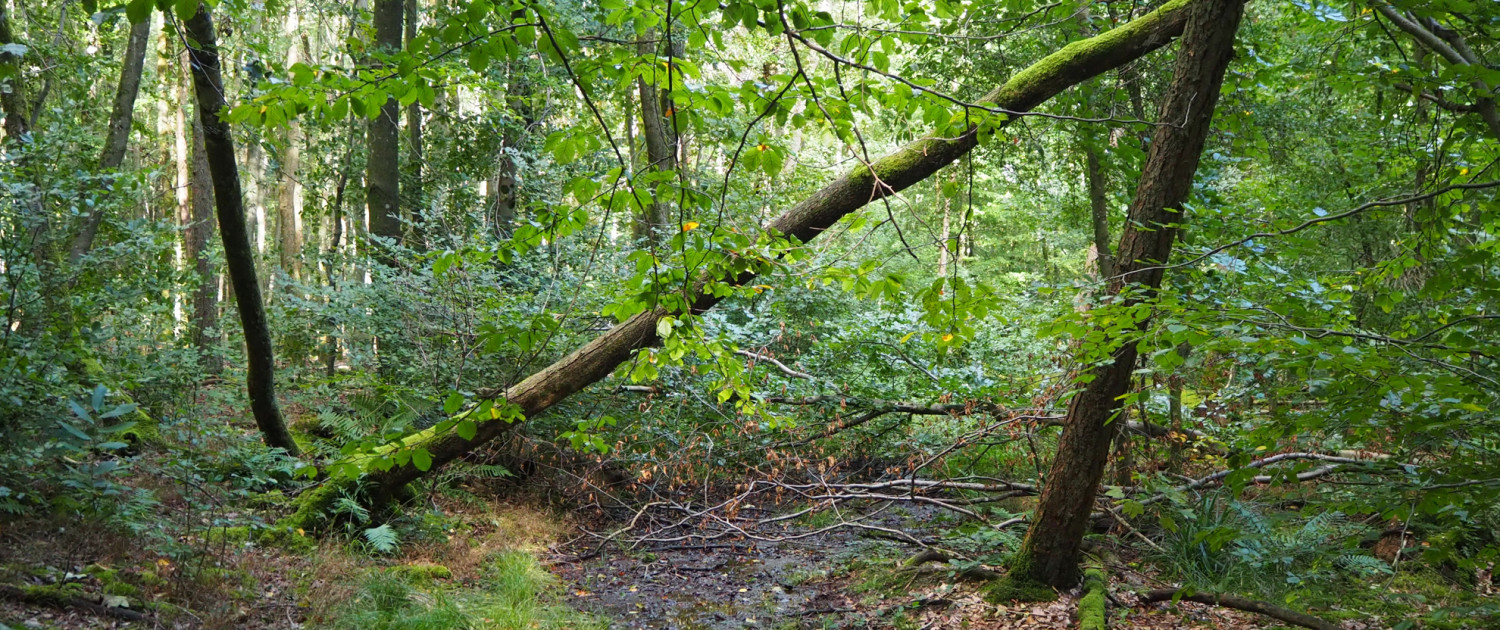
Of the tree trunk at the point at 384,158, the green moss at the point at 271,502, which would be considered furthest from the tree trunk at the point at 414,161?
the green moss at the point at 271,502

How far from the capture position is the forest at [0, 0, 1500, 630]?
2895 mm

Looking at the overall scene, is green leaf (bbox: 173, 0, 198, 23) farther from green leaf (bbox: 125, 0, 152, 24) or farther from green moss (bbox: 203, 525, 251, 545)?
green moss (bbox: 203, 525, 251, 545)

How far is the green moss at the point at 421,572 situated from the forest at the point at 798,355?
0.11 feet

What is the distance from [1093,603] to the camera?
200 inches

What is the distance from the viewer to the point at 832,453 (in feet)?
28.3

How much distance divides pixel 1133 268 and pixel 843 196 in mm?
1839

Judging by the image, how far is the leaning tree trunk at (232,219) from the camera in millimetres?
4355

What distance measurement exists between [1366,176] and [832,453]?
627cm

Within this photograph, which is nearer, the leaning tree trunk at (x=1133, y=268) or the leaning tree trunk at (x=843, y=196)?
the leaning tree trunk at (x=1133, y=268)

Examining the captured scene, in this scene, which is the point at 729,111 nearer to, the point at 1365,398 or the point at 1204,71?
the point at 1365,398

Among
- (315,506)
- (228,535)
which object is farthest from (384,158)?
(228,535)

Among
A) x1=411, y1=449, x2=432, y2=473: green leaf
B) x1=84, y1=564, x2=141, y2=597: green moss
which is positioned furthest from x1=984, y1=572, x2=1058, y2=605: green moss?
x1=84, y1=564, x2=141, y2=597: green moss

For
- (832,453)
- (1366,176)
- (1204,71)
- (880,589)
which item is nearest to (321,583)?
(880,589)

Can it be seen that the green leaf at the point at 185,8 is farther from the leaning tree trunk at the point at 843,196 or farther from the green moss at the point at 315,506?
the green moss at the point at 315,506
